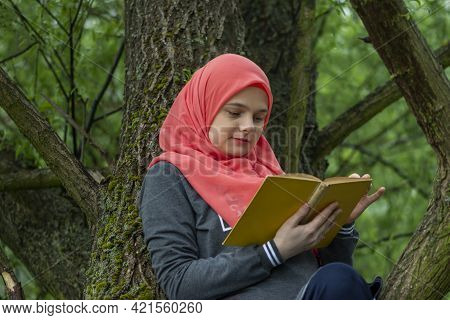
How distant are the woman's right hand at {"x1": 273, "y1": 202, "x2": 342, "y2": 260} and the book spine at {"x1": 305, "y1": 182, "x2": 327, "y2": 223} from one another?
0.04 feet

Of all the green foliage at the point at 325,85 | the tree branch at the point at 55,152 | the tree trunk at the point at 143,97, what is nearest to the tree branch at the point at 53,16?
the green foliage at the point at 325,85

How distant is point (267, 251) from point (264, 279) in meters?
0.11

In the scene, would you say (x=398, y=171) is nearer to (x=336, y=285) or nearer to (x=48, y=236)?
(x=48, y=236)

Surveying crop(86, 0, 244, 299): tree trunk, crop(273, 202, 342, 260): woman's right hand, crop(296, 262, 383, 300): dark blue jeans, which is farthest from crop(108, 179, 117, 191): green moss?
crop(296, 262, 383, 300): dark blue jeans

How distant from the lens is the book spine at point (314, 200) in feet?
7.99

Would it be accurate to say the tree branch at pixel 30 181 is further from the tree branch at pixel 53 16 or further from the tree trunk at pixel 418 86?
the tree trunk at pixel 418 86

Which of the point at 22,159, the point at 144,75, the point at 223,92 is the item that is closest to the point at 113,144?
the point at 22,159

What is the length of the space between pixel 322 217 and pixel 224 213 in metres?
0.33

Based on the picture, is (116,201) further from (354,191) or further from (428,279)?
(428,279)

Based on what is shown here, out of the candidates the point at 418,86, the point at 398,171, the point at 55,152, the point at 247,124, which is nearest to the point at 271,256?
the point at 247,124

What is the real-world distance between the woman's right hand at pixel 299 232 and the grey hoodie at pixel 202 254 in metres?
0.03

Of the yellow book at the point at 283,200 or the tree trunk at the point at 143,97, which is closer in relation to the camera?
the yellow book at the point at 283,200

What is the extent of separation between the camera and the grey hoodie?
8.32 feet

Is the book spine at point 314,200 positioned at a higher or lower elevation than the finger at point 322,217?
higher
